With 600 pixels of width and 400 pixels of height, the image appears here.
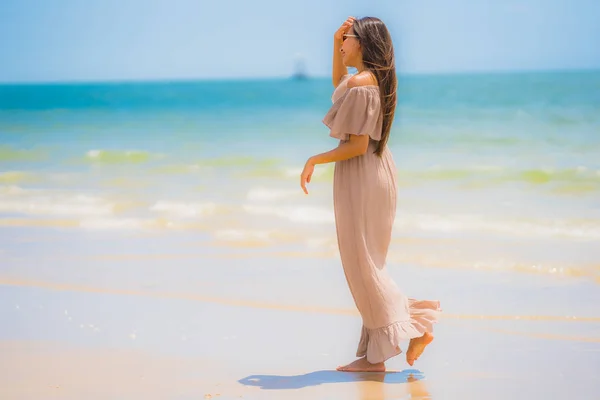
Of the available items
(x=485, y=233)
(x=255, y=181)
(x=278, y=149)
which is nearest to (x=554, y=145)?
(x=278, y=149)

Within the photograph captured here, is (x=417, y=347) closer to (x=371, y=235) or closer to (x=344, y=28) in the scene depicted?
(x=371, y=235)

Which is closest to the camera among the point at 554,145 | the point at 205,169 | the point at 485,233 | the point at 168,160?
the point at 485,233

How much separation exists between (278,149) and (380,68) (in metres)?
11.3

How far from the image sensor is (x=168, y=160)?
1336 cm

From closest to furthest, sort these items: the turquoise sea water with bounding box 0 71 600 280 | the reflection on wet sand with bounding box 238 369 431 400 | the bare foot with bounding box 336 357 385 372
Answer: the reflection on wet sand with bounding box 238 369 431 400 < the bare foot with bounding box 336 357 385 372 < the turquoise sea water with bounding box 0 71 600 280

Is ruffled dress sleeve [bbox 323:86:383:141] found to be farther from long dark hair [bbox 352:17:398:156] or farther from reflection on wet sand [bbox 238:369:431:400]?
reflection on wet sand [bbox 238:369:431:400]

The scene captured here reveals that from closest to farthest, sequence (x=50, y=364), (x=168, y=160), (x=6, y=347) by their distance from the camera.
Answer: (x=50, y=364), (x=6, y=347), (x=168, y=160)

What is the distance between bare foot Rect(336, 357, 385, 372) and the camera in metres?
3.89

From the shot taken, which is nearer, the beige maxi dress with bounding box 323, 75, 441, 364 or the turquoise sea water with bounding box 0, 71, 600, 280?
the beige maxi dress with bounding box 323, 75, 441, 364

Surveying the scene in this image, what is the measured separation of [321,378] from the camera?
12.6 feet

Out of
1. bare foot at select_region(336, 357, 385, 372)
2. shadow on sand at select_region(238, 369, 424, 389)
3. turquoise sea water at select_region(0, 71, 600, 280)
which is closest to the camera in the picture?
shadow on sand at select_region(238, 369, 424, 389)

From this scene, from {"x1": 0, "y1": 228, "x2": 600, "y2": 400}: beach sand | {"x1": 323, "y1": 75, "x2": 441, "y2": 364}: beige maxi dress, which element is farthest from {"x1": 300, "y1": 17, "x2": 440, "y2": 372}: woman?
{"x1": 0, "y1": 228, "x2": 600, "y2": 400}: beach sand

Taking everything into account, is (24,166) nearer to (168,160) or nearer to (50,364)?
(168,160)

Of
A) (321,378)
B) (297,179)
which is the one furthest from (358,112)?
(297,179)
